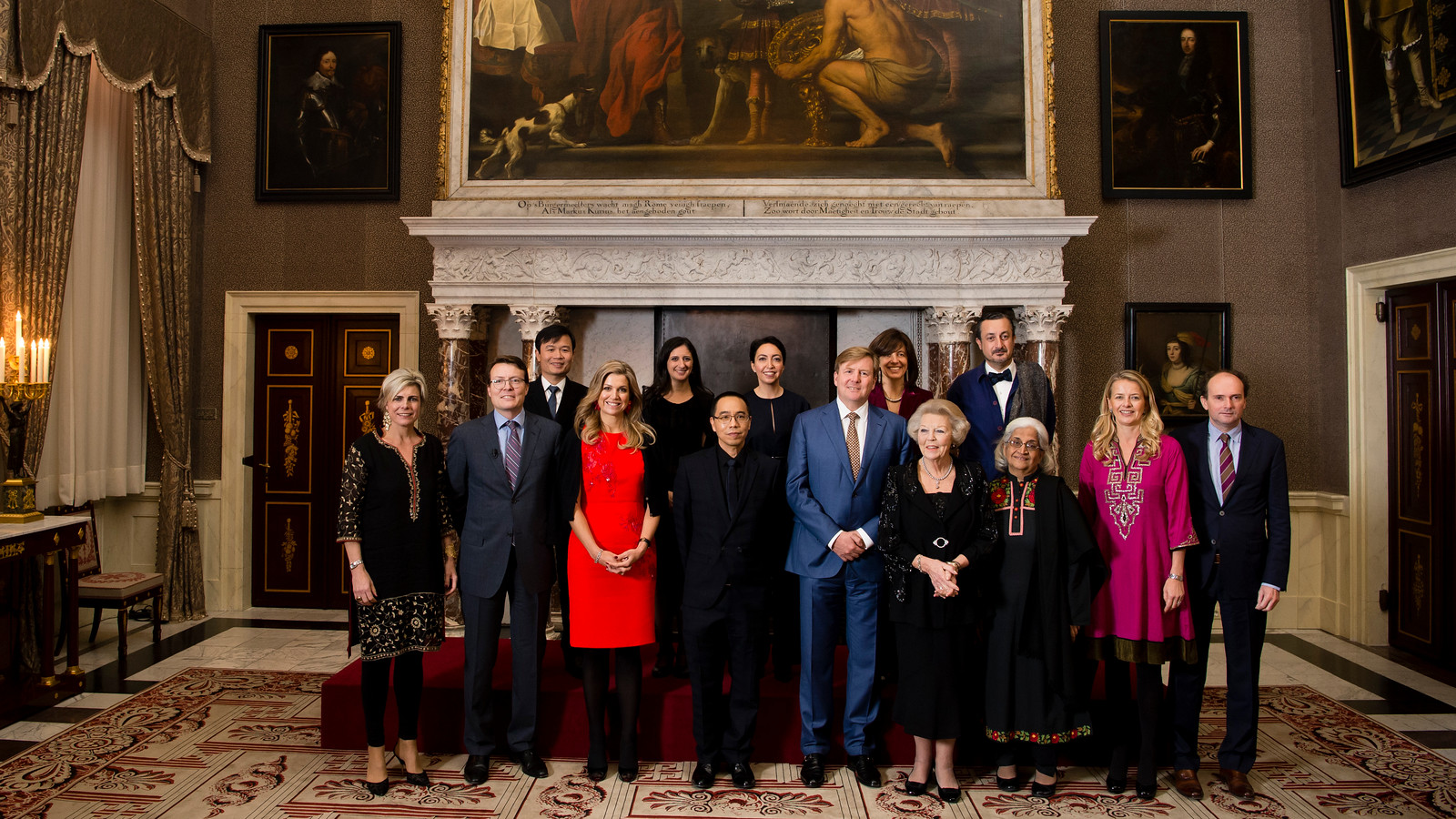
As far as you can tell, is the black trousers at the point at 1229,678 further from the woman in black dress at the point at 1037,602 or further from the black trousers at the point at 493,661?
the black trousers at the point at 493,661

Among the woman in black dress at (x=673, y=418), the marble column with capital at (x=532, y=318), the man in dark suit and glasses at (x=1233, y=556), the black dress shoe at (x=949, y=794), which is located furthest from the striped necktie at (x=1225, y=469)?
the marble column with capital at (x=532, y=318)

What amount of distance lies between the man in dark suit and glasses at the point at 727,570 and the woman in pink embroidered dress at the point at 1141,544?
53.2 inches

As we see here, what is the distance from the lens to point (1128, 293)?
6.79 m

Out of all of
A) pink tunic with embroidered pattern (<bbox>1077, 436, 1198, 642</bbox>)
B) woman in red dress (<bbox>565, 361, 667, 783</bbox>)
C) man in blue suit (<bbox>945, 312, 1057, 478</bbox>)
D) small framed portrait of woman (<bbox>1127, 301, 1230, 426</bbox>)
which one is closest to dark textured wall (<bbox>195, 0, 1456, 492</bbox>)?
small framed portrait of woman (<bbox>1127, 301, 1230, 426</bbox>)

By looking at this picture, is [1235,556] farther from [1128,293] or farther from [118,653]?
[118,653]

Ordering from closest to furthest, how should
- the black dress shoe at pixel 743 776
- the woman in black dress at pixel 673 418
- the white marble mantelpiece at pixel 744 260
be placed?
1. the black dress shoe at pixel 743 776
2. the woman in black dress at pixel 673 418
3. the white marble mantelpiece at pixel 744 260

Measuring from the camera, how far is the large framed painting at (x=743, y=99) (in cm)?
666

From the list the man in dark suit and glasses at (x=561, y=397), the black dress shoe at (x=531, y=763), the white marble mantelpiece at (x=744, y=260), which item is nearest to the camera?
the black dress shoe at (x=531, y=763)

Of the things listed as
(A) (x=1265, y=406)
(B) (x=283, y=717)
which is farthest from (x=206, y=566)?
(A) (x=1265, y=406)

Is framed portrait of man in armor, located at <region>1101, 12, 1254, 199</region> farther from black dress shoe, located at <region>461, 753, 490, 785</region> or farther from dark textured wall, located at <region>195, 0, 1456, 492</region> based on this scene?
black dress shoe, located at <region>461, 753, 490, 785</region>

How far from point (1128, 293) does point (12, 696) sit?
25.4 ft

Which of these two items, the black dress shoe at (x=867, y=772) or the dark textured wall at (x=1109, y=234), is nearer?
the black dress shoe at (x=867, y=772)

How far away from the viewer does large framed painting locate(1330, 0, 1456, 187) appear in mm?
5297

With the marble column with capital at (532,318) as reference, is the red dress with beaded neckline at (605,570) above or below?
below
